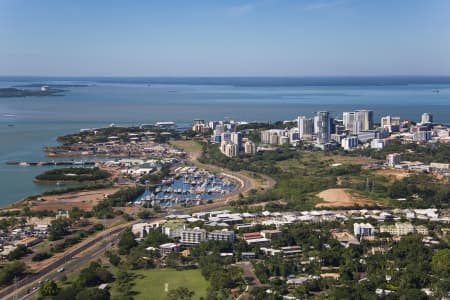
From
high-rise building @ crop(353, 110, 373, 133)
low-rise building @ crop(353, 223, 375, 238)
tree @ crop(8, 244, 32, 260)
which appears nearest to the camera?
tree @ crop(8, 244, 32, 260)

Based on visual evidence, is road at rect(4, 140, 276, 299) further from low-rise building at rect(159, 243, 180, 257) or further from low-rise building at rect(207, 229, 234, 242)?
low-rise building at rect(207, 229, 234, 242)

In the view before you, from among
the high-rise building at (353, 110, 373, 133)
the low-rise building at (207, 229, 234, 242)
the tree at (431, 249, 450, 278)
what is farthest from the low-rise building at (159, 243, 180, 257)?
the high-rise building at (353, 110, 373, 133)

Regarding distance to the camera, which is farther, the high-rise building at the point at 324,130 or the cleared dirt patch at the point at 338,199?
the high-rise building at the point at 324,130

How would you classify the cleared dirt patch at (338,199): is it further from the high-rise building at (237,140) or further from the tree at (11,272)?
the high-rise building at (237,140)

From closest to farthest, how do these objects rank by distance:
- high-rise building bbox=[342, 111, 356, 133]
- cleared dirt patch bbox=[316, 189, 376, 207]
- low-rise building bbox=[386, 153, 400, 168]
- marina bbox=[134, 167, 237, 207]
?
cleared dirt patch bbox=[316, 189, 376, 207], marina bbox=[134, 167, 237, 207], low-rise building bbox=[386, 153, 400, 168], high-rise building bbox=[342, 111, 356, 133]

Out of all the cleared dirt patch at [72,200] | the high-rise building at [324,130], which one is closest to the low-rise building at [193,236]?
the cleared dirt patch at [72,200]

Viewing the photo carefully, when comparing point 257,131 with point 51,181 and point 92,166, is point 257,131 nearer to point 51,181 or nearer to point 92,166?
point 92,166

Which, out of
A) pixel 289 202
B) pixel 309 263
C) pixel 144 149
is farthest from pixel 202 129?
pixel 309 263
